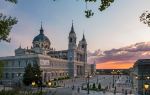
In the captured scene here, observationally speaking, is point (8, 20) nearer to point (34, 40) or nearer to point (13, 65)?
point (13, 65)

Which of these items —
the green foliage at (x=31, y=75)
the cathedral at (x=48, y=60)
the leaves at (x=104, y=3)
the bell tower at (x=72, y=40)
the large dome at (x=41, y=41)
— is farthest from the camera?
the bell tower at (x=72, y=40)

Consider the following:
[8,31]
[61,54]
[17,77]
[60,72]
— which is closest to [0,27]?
[8,31]

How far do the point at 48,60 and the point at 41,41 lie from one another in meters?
29.4

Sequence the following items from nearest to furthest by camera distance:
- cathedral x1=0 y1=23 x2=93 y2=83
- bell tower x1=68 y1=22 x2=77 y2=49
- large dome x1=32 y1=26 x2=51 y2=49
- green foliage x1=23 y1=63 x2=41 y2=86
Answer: green foliage x1=23 y1=63 x2=41 y2=86
cathedral x1=0 y1=23 x2=93 y2=83
large dome x1=32 y1=26 x2=51 y2=49
bell tower x1=68 y1=22 x2=77 y2=49

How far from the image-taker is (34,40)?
5551 inches

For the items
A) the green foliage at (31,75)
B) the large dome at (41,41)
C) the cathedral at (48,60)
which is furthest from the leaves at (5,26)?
the large dome at (41,41)

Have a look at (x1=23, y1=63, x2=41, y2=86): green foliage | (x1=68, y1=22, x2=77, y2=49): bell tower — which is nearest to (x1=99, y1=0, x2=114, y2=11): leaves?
(x1=23, y1=63, x2=41, y2=86): green foliage

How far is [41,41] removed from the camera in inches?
5399

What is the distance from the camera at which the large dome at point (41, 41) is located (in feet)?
450

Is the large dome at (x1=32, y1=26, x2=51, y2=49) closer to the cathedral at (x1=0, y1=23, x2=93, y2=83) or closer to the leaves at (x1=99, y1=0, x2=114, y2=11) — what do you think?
the cathedral at (x1=0, y1=23, x2=93, y2=83)

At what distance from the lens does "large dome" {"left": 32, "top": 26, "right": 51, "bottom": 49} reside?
13725cm

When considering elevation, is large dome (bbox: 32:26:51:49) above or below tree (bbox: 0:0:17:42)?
above

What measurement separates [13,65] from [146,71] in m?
49.7

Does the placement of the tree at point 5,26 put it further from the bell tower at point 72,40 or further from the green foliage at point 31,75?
the bell tower at point 72,40
